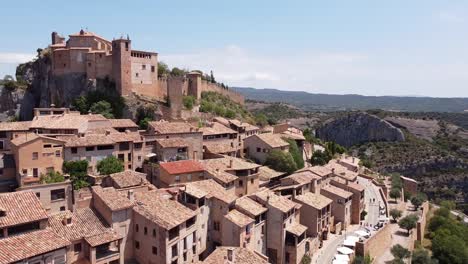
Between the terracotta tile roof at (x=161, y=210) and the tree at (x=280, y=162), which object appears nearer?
the terracotta tile roof at (x=161, y=210)

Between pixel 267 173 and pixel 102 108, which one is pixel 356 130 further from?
pixel 102 108

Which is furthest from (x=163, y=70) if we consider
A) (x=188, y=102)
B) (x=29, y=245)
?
(x=29, y=245)

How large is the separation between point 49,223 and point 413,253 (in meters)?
39.9

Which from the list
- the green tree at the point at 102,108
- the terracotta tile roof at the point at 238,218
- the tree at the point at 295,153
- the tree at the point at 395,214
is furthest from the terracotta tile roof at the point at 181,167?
the tree at the point at 395,214

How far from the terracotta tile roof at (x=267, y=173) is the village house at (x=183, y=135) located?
26.4 feet

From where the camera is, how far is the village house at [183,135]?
172 ft

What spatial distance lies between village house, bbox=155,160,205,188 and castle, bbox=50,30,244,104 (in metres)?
23.1

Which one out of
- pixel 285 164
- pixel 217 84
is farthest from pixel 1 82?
pixel 285 164

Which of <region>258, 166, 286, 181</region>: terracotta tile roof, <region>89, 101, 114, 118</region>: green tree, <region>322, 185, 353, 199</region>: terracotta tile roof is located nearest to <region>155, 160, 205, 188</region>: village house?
<region>258, 166, 286, 181</region>: terracotta tile roof

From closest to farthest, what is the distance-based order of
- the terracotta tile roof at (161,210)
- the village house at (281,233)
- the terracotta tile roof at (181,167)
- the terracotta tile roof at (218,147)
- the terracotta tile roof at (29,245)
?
1. the terracotta tile roof at (29,245)
2. the terracotta tile roof at (161,210)
3. the village house at (281,233)
4. the terracotta tile roof at (181,167)
5. the terracotta tile roof at (218,147)

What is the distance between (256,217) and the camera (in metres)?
40.5

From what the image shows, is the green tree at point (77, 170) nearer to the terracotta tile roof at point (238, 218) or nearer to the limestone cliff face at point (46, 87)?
the terracotta tile roof at point (238, 218)

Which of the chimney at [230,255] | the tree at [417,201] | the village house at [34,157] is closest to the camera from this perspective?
the chimney at [230,255]

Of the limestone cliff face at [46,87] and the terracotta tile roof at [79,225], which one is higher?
the limestone cliff face at [46,87]
